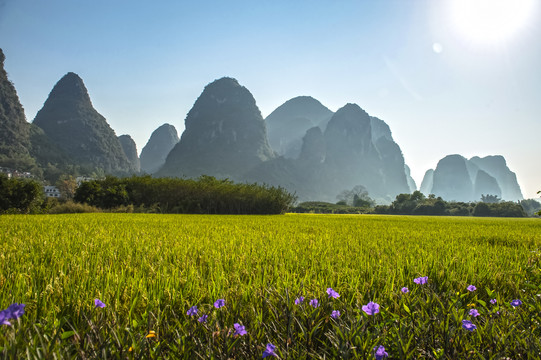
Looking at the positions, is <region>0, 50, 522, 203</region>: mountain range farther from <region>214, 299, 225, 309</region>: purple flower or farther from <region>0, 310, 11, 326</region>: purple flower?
<region>0, 310, 11, 326</region>: purple flower

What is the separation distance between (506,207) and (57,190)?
11781 cm

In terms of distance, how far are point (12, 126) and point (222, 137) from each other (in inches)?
3662

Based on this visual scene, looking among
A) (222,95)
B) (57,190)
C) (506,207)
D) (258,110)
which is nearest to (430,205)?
(506,207)

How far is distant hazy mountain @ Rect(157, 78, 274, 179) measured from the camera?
506 feet

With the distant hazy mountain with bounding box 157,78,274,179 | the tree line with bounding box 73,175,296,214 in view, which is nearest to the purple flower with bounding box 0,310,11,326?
the tree line with bounding box 73,175,296,214

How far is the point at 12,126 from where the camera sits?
10325 cm

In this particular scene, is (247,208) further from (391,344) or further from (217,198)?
(391,344)

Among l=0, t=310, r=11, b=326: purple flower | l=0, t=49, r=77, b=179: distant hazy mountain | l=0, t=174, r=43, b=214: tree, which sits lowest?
l=0, t=174, r=43, b=214: tree

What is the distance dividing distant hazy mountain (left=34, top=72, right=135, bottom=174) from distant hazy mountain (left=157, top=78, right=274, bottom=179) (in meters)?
28.3

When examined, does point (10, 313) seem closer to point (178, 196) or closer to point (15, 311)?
→ point (15, 311)

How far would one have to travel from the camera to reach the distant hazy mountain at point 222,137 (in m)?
154

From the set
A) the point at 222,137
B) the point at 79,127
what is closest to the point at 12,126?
the point at 79,127

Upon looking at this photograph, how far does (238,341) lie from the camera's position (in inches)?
37.7

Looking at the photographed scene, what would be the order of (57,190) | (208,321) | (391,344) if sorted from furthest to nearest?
(57,190), (208,321), (391,344)
